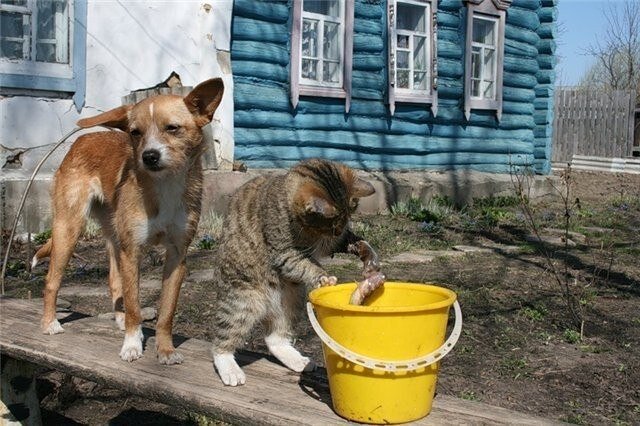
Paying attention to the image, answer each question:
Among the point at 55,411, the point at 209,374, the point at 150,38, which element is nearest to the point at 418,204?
the point at 150,38

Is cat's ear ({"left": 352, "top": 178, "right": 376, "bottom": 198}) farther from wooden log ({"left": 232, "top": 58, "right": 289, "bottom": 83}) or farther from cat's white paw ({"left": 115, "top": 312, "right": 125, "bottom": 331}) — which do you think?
wooden log ({"left": 232, "top": 58, "right": 289, "bottom": 83})

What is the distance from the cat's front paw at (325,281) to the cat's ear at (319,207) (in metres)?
0.26

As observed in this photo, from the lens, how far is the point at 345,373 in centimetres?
262

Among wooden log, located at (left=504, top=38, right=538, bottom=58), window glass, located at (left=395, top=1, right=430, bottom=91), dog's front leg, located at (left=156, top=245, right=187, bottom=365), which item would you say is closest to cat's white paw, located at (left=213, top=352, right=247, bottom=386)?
dog's front leg, located at (left=156, top=245, right=187, bottom=365)

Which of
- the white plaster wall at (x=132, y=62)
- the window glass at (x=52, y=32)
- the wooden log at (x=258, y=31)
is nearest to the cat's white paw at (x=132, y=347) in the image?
the white plaster wall at (x=132, y=62)

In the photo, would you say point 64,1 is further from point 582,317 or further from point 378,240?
point 582,317

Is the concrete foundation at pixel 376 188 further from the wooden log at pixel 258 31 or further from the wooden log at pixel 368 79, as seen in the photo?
the wooden log at pixel 258 31

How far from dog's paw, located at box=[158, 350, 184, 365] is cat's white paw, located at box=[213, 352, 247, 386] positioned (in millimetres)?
280

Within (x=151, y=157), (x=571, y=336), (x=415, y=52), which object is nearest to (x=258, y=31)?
(x=415, y=52)

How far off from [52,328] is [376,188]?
7012mm

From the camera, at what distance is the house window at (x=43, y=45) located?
7.80 meters

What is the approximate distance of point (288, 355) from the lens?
3455mm

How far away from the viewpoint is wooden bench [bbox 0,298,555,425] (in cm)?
270

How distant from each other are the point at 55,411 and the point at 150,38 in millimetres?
5184
